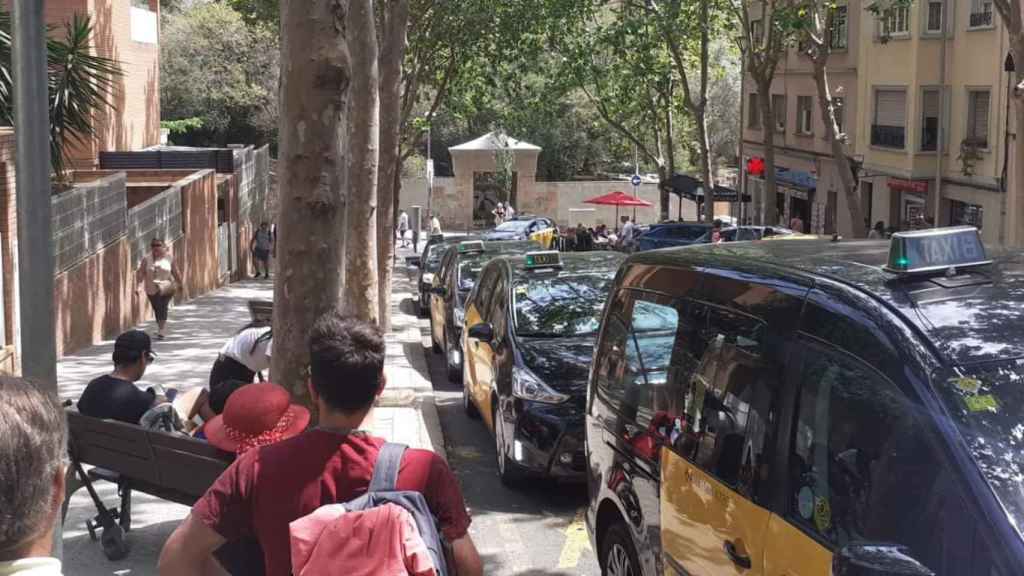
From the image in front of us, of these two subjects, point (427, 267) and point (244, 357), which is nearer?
point (244, 357)

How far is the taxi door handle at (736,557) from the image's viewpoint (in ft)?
14.6

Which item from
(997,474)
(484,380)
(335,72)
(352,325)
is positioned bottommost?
(484,380)

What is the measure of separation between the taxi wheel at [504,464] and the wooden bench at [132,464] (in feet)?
9.76

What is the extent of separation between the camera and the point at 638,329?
6234mm

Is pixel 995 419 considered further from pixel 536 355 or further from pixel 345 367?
pixel 536 355

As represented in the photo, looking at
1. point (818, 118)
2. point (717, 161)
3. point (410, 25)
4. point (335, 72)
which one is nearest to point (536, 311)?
point (335, 72)

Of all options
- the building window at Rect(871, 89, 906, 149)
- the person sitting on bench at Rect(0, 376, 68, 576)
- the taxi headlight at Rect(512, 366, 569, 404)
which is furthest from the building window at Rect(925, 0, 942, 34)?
the person sitting on bench at Rect(0, 376, 68, 576)

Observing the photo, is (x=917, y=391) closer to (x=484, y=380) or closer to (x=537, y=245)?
(x=484, y=380)

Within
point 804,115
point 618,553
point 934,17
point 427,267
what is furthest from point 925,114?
point 618,553

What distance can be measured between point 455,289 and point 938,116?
62.8 ft

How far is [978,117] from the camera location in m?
30.3

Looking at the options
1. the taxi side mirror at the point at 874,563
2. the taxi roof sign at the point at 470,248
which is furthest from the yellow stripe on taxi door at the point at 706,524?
the taxi roof sign at the point at 470,248

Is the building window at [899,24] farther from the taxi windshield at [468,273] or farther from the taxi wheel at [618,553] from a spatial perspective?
the taxi wheel at [618,553]

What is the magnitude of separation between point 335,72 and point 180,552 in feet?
13.7
